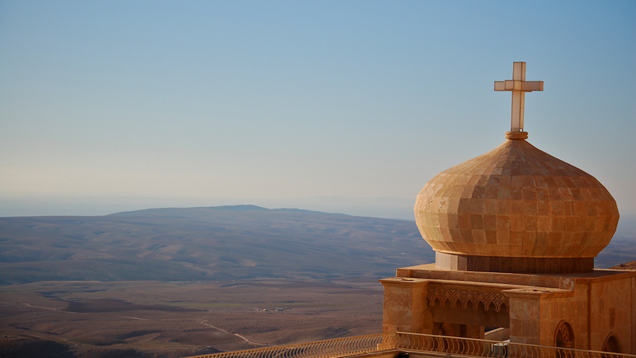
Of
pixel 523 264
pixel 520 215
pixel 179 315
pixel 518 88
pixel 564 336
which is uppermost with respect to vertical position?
pixel 518 88

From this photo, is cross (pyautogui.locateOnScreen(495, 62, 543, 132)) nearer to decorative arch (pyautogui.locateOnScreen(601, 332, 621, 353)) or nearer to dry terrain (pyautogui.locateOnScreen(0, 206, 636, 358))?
decorative arch (pyautogui.locateOnScreen(601, 332, 621, 353))

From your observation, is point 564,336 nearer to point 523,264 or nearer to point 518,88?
point 523,264

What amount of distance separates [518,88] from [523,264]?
5.06m

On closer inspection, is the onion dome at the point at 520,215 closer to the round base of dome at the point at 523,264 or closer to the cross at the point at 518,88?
the round base of dome at the point at 523,264

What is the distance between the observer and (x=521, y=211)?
2233cm

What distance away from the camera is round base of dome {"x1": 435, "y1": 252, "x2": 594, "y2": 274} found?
74.5 ft

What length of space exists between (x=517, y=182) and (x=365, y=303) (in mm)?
104271

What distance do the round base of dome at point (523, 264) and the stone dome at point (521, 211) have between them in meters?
0.06

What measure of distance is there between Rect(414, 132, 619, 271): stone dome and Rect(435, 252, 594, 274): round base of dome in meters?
0.06

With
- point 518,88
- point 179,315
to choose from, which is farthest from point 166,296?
point 518,88

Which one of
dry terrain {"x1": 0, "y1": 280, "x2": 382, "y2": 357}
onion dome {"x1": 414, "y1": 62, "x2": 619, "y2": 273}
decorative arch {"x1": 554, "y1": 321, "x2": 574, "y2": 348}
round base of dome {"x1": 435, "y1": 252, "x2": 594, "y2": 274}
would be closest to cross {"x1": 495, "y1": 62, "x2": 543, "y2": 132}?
onion dome {"x1": 414, "y1": 62, "x2": 619, "y2": 273}

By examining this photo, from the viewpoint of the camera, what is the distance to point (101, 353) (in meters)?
89.9

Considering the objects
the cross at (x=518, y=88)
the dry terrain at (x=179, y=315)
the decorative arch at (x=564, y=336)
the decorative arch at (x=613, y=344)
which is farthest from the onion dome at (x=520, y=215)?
the dry terrain at (x=179, y=315)

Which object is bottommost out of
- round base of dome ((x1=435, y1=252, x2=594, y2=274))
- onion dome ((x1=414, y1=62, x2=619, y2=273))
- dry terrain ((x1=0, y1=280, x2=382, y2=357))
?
dry terrain ((x1=0, y1=280, x2=382, y2=357))
